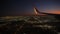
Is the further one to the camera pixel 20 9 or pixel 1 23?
pixel 20 9

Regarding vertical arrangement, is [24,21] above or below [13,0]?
below

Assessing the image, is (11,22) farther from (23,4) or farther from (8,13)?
(23,4)

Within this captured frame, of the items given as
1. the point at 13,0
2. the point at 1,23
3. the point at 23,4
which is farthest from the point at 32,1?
the point at 1,23

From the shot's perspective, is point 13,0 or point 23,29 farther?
point 13,0

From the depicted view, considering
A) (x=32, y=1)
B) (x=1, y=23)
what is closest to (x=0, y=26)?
(x=1, y=23)

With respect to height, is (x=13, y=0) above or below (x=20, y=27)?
above

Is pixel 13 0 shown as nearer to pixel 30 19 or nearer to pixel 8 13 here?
pixel 8 13

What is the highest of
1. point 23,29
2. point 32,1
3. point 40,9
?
point 32,1

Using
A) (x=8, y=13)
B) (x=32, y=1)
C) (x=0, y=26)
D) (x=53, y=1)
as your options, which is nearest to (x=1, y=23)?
(x=0, y=26)
